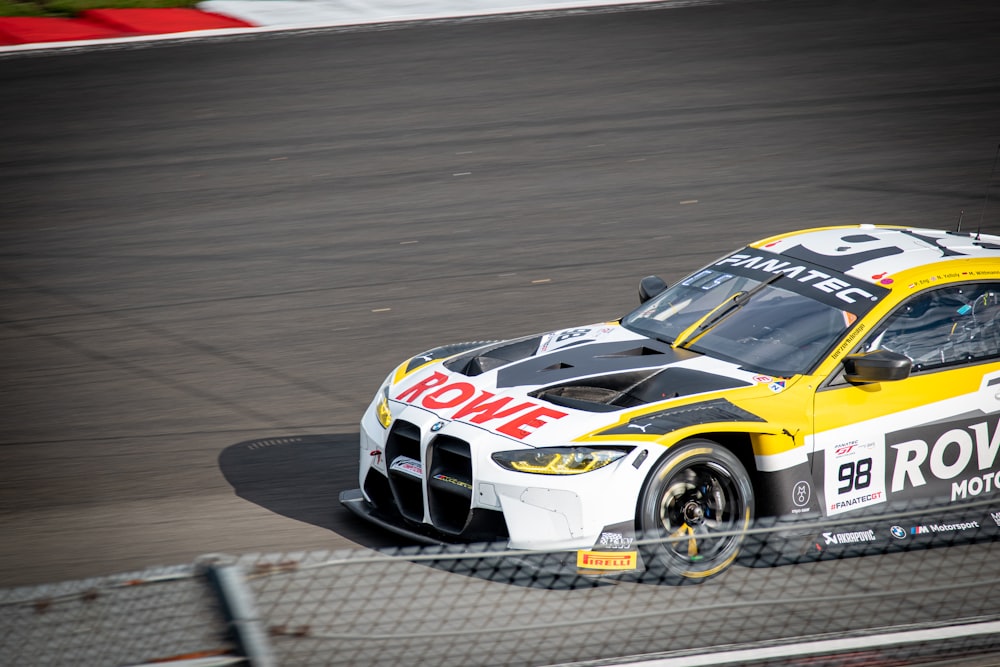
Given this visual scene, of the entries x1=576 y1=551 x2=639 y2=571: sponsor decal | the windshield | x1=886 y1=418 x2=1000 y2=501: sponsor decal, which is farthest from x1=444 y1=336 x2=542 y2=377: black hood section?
x1=886 y1=418 x2=1000 y2=501: sponsor decal

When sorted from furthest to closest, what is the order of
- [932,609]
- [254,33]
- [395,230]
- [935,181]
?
[254,33]
[935,181]
[395,230]
[932,609]

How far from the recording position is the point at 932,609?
4906mm

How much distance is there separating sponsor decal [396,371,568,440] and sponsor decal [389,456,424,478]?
273 millimetres

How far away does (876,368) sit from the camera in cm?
573

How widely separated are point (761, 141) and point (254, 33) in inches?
305

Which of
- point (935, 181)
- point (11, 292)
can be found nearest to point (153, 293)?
point (11, 292)

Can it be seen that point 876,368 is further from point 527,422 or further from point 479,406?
point 479,406

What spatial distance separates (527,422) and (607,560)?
0.75 metres

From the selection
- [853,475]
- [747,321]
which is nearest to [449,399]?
[747,321]

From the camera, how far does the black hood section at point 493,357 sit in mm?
6395

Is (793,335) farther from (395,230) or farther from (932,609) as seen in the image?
(395,230)

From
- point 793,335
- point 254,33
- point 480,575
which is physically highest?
point 254,33

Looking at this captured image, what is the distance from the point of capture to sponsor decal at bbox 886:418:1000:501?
19.5ft

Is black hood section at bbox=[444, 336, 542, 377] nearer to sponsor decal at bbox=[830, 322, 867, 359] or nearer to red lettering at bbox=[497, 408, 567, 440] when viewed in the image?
red lettering at bbox=[497, 408, 567, 440]
